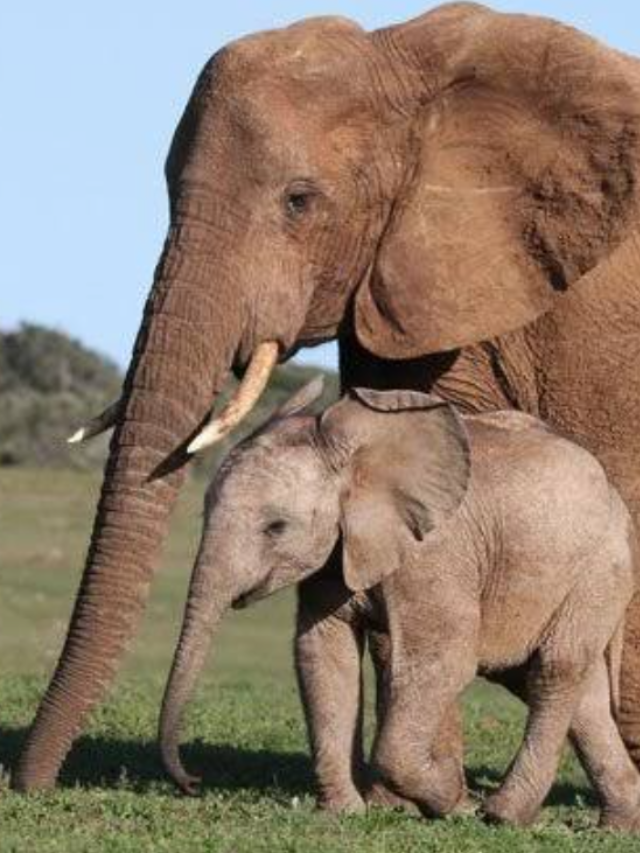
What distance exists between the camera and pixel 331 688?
39.0ft

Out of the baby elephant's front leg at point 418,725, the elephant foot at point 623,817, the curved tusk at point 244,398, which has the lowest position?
the elephant foot at point 623,817

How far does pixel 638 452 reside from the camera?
13.1 m

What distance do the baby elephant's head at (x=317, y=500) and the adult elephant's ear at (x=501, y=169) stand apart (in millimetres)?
895

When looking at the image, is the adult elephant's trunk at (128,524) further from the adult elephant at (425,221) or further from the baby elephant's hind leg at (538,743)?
the baby elephant's hind leg at (538,743)

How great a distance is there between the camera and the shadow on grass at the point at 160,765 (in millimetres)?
13453

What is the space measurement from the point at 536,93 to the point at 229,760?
3120mm

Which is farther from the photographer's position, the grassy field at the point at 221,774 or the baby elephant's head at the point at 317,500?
the baby elephant's head at the point at 317,500

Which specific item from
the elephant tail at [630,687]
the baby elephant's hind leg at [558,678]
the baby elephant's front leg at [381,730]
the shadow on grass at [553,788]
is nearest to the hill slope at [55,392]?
the shadow on grass at [553,788]

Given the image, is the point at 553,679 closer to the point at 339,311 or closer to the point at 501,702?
the point at 339,311

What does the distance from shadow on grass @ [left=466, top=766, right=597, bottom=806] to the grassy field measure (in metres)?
0.01

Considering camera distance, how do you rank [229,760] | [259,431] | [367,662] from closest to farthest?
[259,431] < [229,760] < [367,662]

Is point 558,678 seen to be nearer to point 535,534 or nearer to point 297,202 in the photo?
point 535,534

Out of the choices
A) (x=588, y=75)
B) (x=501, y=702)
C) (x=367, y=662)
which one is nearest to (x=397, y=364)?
(x=588, y=75)

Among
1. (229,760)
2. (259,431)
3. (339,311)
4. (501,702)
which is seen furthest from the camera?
(501,702)
